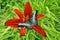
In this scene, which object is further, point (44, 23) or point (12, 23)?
point (44, 23)

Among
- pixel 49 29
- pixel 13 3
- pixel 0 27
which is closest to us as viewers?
pixel 49 29

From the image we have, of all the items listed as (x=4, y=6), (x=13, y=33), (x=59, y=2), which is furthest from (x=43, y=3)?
(x=4, y=6)

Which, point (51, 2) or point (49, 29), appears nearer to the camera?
point (49, 29)

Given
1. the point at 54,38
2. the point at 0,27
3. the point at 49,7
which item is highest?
the point at 49,7

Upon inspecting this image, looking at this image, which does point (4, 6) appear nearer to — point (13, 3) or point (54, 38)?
point (13, 3)

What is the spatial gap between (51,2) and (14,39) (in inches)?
21.3

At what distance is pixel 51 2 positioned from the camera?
1736mm

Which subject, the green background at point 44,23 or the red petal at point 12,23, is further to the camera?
the green background at point 44,23

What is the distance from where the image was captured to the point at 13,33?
1543 millimetres

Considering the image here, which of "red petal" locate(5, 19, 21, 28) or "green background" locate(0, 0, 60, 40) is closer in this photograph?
"red petal" locate(5, 19, 21, 28)

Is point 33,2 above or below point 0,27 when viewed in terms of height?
above

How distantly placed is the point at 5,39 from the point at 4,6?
1.88ft

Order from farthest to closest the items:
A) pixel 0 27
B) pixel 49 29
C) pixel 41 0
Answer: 1. pixel 41 0
2. pixel 0 27
3. pixel 49 29

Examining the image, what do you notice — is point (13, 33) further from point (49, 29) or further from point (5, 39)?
point (49, 29)
